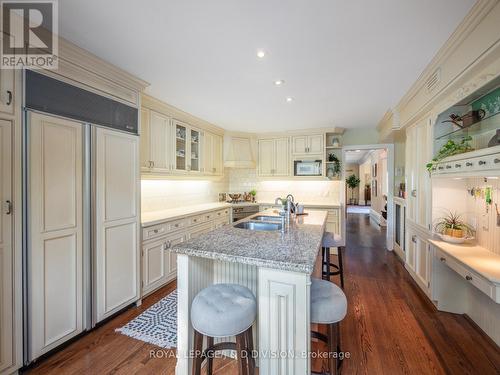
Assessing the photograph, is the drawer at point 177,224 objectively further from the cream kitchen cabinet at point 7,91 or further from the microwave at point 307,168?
the microwave at point 307,168

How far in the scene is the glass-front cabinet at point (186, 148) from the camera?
11.9 feet

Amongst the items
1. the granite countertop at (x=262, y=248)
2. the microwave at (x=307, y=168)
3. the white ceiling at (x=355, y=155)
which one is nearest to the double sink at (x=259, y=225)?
the granite countertop at (x=262, y=248)

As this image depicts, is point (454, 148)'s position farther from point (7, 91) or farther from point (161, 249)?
point (7, 91)

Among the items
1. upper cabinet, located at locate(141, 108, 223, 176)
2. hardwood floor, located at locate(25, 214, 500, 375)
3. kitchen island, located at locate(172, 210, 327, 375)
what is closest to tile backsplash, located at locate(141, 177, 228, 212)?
upper cabinet, located at locate(141, 108, 223, 176)

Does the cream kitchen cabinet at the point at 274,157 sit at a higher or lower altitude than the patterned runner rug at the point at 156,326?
higher

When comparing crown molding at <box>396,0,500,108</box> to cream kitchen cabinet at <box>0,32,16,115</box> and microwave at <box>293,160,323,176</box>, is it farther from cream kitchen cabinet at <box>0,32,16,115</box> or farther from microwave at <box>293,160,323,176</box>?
cream kitchen cabinet at <box>0,32,16,115</box>

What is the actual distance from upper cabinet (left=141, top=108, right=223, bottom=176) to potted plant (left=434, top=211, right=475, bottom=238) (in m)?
3.37

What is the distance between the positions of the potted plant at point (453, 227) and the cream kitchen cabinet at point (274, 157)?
2.90m

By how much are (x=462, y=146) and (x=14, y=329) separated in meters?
3.84

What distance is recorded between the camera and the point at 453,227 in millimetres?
2311

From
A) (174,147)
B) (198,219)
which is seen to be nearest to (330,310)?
(198,219)

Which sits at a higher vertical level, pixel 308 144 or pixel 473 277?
pixel 308 144

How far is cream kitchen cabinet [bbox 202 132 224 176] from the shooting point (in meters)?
4.35
